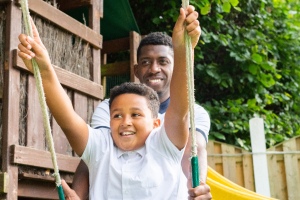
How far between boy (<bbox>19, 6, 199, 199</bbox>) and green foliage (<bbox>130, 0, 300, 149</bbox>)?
375 centimetres

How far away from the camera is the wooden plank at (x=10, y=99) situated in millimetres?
2715

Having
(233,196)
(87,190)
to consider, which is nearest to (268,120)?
(233,196)

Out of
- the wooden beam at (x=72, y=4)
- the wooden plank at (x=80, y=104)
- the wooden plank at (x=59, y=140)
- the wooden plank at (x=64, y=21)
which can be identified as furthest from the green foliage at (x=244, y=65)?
the wooden plank at (x=59, y=140)

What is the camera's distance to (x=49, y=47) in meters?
3.23

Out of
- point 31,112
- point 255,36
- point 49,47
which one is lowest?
point 31,112

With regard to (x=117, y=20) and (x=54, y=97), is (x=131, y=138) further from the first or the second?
(x=117, y=20)

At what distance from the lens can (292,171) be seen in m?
5.37

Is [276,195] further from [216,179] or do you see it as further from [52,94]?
[52,94]

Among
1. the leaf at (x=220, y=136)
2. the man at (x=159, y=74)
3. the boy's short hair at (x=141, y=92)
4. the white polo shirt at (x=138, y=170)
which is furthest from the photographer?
the leaf at (x=220, y=136)

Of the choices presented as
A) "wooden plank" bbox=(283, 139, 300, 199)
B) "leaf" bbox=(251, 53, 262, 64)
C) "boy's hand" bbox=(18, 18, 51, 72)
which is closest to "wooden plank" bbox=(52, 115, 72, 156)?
"boy's hand" bbox=(18, 18, 51, 72)

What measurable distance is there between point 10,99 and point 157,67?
87 cm

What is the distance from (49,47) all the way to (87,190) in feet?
4.03

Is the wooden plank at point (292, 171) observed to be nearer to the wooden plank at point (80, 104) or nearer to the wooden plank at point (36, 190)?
the wooden plank at point (80, 104)

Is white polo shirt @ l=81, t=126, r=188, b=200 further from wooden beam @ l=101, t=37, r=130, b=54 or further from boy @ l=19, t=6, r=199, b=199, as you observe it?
wooden beam @ l=101, t=37, r=130, b=54
